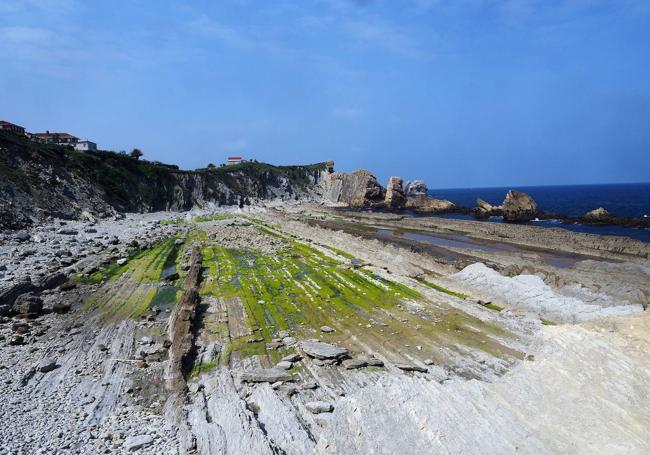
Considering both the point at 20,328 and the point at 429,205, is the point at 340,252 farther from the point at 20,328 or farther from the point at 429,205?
the point at 429,205

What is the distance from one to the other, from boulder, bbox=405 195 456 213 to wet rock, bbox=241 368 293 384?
8615 cm

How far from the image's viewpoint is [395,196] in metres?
111

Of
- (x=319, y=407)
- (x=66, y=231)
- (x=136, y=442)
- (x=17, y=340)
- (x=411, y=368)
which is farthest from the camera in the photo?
(x=66, y=231)

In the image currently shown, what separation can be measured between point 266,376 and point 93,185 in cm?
5696

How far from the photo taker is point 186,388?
12.6m

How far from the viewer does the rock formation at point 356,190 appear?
390 ft

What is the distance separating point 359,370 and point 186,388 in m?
5.80

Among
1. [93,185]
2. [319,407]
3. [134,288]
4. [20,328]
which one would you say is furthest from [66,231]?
[319,407]

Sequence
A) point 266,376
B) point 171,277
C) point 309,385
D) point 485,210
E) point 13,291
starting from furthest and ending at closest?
1. point 485,210
2. point 171,277
3. point 13,291
4. point 266,376
5. point 309,385

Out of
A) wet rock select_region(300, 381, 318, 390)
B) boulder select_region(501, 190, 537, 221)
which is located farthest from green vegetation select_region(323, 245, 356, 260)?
boulder select_region(501, 190, 537, 221)

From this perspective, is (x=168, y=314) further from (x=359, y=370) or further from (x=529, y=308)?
(x=529, y=308)

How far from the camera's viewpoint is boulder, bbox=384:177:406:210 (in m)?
110

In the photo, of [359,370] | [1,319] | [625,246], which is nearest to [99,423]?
[359,370]

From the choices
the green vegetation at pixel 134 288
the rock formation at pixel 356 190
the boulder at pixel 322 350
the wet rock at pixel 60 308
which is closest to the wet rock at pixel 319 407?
the boulder at pixel 322 350
